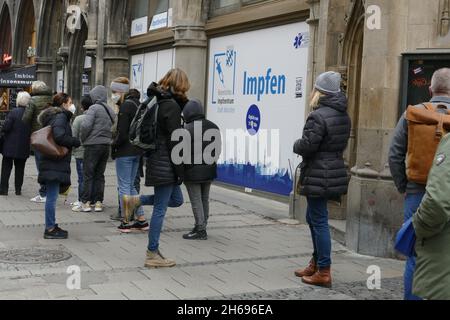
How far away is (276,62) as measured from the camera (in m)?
10.9

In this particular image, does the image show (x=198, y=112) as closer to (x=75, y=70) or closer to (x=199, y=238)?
(x=199, y=238)

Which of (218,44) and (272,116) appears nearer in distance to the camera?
(272,116)

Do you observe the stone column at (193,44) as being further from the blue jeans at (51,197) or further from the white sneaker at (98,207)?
the blue jeans at (51,197)

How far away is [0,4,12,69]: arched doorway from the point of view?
28.7 meters

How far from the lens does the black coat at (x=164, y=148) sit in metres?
5.86

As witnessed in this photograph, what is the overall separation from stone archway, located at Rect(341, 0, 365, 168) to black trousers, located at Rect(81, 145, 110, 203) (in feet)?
11.4

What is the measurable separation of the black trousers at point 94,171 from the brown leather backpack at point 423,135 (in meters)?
5.43

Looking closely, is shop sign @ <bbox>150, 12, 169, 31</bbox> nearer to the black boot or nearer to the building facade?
the building facade

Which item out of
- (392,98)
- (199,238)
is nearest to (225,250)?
(199,238)

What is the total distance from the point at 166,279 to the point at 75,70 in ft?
50.7

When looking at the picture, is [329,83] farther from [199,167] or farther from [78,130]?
[78,130]

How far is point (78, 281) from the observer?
17.9ft

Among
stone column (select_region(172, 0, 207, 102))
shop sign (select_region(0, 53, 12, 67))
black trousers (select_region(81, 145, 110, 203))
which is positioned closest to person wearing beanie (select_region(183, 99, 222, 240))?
black trousers (select_region(81, 145, 110, 203))

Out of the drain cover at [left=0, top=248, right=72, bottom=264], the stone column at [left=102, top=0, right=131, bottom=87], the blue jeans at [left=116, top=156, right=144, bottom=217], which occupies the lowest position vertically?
the drain cover at [left=0, top=248, right=72, bottom=264]
